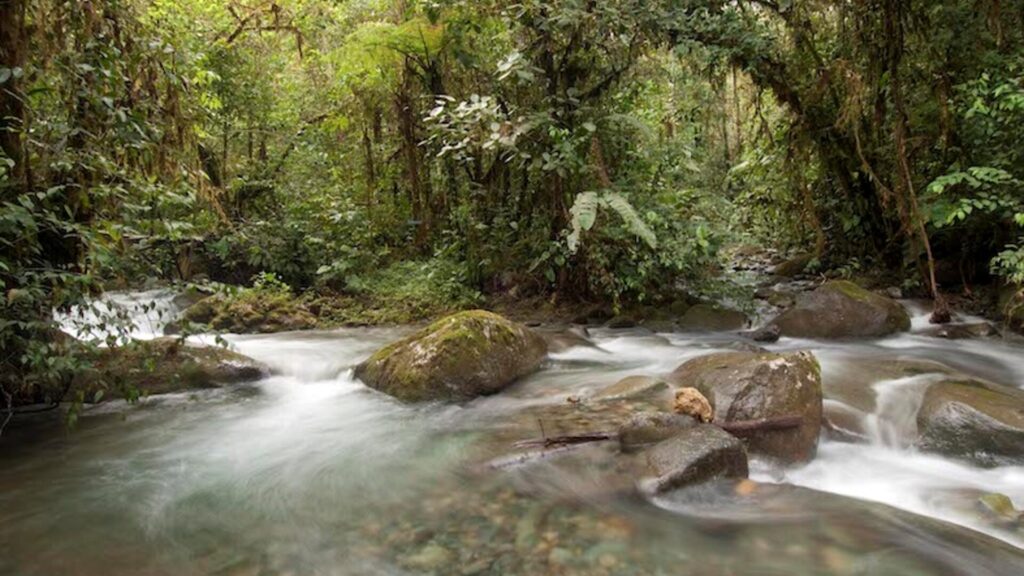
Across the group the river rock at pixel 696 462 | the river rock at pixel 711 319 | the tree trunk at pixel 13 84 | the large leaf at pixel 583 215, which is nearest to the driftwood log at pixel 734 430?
the river rock at pixel 696 462

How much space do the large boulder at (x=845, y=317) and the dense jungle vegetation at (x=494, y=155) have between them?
762 mm

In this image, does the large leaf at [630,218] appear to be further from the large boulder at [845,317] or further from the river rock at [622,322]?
the large boulder at [845,317]

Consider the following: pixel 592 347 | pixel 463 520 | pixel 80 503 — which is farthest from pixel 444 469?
pixel 592 347

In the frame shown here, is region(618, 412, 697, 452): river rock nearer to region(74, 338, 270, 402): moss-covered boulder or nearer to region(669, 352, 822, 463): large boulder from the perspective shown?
region(669, 352, 822, 463): large boulder

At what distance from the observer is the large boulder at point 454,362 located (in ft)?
18.3

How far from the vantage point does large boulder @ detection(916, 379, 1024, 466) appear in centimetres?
389

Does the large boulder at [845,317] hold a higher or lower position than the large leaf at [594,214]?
lower

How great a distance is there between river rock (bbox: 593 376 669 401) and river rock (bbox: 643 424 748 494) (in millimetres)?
1239

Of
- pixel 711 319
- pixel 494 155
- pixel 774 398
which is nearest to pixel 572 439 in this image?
pixel 774 398

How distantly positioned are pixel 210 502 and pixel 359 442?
1220mm

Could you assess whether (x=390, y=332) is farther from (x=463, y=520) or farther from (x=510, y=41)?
(x=463, y=520)

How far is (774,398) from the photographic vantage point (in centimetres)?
417

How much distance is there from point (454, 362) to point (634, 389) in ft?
5.30

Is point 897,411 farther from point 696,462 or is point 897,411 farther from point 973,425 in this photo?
point 696,462
